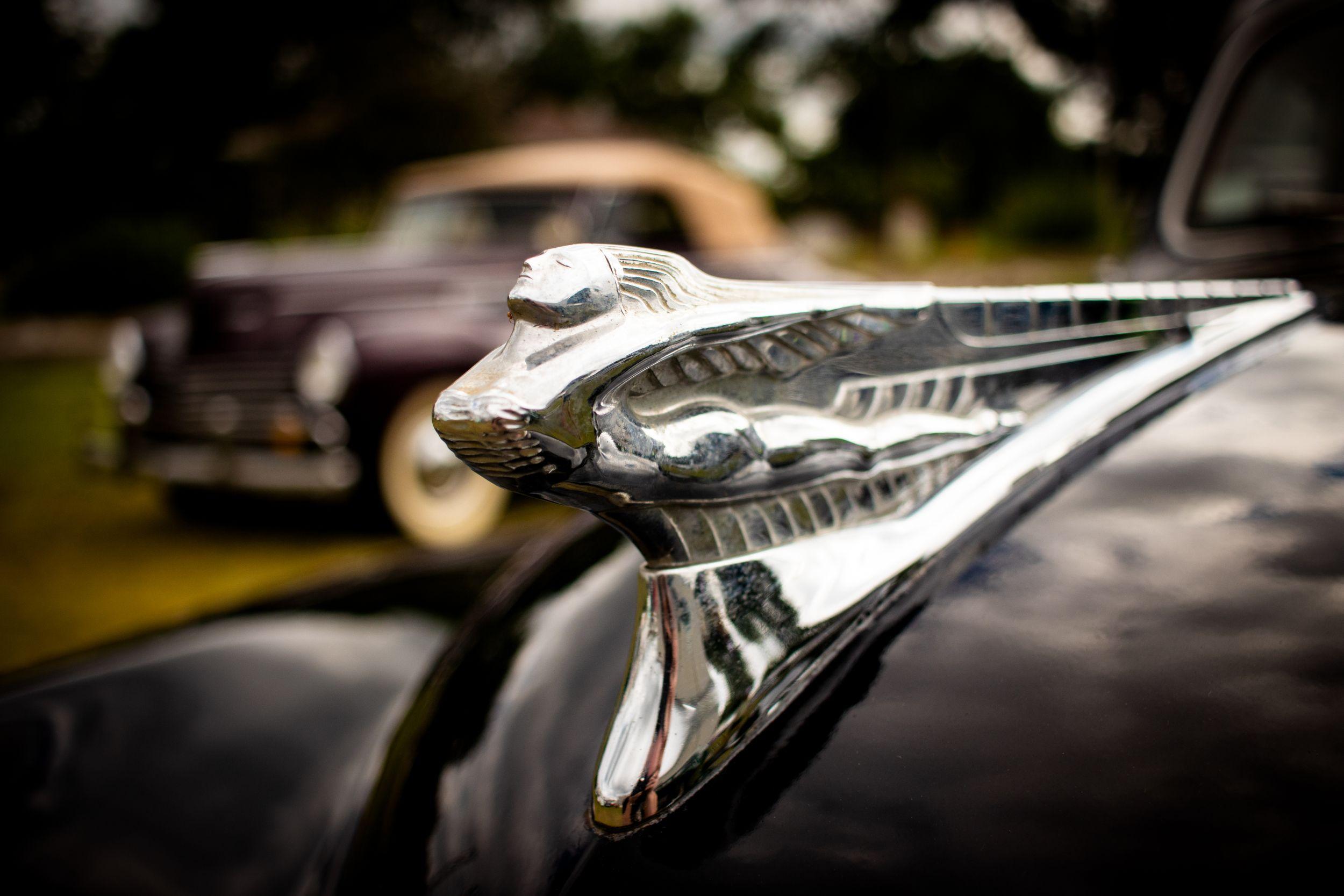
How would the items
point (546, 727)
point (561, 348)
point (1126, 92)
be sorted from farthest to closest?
1. point (1126, 92)
2. point (546, 727)
3. point (561, 348)

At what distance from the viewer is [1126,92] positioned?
278 inches

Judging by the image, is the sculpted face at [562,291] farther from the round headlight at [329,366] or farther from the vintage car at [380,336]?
the round headlight at [329,366]

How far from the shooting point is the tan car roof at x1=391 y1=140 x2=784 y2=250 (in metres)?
7.12

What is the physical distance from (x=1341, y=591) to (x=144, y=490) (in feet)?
28.0

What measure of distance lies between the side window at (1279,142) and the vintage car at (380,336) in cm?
334

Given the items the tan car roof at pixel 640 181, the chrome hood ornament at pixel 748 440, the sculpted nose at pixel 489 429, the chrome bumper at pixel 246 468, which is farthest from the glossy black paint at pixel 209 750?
the tan car roof at pixel 640 181

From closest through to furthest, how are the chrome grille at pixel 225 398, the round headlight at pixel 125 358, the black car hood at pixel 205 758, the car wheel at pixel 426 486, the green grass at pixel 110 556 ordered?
the black car hood at pixel 205 758 → the green grass at pixel 110 556 → the car wheel at pixel 426 486 → the chrome grille at pixel 225 398 → the round headlight at pixel 125 358

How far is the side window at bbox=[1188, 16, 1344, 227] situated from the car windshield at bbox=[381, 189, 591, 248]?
199 inches

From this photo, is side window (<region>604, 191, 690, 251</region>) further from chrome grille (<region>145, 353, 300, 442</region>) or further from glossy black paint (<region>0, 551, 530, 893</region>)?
glossy black paint (<region>0, 551, 530, 893</region>)

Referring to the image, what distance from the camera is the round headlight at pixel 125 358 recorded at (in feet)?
21.0

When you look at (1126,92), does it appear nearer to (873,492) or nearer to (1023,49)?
(873,492)

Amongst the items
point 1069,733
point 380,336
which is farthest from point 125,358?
point 1069,733

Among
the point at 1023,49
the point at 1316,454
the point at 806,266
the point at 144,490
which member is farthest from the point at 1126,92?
the point at 1023,49

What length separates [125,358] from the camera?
6.47 meters
